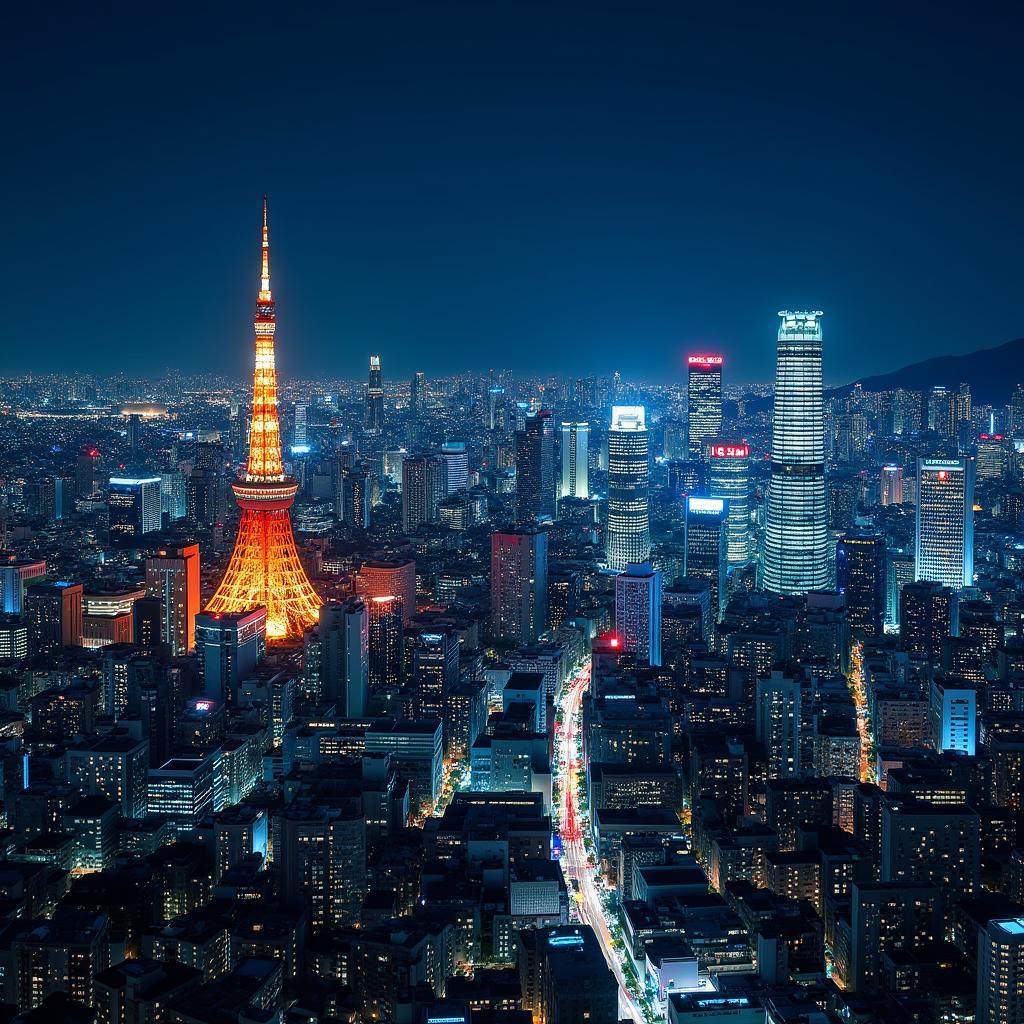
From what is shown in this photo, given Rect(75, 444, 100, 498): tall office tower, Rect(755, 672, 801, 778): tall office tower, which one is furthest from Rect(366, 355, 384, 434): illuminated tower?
Rect(755, 672, 801, 778): tall office tower

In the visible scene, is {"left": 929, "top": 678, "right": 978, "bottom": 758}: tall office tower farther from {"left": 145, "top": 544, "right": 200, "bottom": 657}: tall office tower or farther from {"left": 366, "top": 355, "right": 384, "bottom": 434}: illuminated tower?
{"left": 366, "top": 355, "right": 384, "bottom": 434}: illuminated tower

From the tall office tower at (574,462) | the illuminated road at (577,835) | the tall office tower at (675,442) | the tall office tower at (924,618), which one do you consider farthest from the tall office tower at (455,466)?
the tall office tower at (924,618)

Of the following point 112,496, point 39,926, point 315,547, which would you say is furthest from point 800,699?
point 112,496

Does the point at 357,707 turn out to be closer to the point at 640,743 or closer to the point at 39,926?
the point at 640,743

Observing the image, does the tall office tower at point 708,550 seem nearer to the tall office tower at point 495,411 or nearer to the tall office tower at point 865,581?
the tall office tower at point 865,581

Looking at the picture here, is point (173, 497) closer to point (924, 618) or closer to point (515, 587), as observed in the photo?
point (515, 587)

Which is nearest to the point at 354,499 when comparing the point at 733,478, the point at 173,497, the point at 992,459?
the point at 173,497

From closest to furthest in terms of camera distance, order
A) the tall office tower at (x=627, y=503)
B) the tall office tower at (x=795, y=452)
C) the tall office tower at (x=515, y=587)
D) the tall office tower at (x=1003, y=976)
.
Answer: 1. the tall office tower at (x=1003, y=976)
2. the tall office tower at (x=515, y=587)
3. the tall office tower at (x=795, y=452)
4. the tall office tower at (x=627, y=503)
